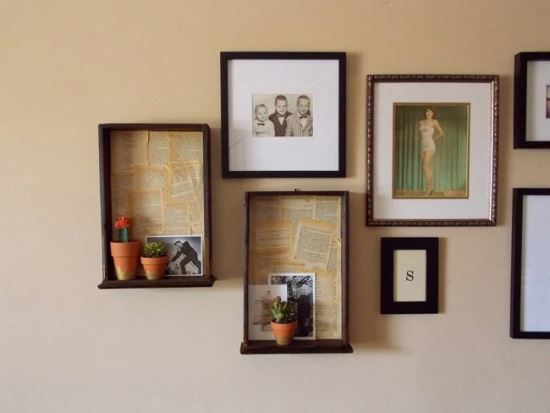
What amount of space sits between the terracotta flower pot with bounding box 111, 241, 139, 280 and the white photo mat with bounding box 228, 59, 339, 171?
295mm

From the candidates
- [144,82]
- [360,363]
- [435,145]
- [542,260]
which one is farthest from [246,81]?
[542,260]

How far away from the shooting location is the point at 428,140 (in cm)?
97

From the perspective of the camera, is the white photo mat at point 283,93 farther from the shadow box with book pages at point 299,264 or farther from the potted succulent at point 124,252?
the potted succulent at point 124,252

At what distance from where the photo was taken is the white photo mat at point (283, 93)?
0.94 meters

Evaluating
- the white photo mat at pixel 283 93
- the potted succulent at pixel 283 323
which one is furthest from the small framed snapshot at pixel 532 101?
the potted succulent at pixel 283 323

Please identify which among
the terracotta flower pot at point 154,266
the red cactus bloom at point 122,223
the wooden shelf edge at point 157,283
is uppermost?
the red cactus bloom at point 122,223

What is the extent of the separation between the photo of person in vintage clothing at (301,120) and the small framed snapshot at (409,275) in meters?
0.33

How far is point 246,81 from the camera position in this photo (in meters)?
0.94

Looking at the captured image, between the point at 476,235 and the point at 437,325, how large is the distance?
0.24 m

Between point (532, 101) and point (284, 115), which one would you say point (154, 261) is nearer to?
point (284, 115)

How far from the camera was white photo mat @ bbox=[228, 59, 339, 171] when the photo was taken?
37.2 inches

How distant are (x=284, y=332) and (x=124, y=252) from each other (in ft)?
1.33

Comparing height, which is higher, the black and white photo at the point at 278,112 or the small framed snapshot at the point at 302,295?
the black and white photo at the point at 278,112

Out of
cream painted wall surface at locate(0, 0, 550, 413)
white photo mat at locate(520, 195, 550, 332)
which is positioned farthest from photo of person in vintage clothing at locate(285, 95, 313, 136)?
white photo mat at locate(520, 195, 550, 332)
